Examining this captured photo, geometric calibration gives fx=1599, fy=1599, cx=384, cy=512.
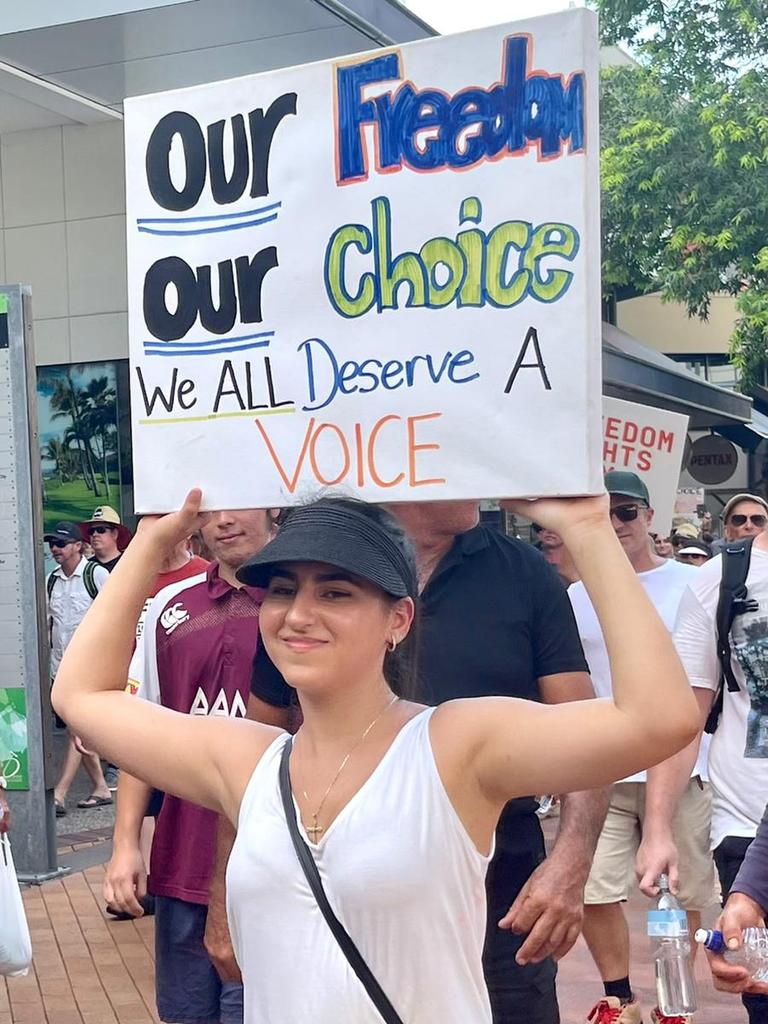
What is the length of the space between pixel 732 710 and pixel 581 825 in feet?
4.25

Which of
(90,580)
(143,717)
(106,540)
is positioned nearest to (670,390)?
(106,540)

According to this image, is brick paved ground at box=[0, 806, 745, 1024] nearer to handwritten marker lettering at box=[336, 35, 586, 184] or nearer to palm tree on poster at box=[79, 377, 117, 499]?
handwritten marker lettering at box=[336, 35, 586, 184]

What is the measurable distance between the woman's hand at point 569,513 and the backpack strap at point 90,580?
8924mm

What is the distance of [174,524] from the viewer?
293cm

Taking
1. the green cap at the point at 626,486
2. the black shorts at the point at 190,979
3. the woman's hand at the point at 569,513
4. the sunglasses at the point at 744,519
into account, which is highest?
the woman's hand at the point at 569,513

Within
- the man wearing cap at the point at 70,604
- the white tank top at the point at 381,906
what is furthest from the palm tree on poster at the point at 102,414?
the white tank top at the point at 381,906

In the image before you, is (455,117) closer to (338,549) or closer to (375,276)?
(375,276)

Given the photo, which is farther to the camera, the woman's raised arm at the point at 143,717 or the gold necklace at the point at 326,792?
the woman's raised arm at the point at 143,717

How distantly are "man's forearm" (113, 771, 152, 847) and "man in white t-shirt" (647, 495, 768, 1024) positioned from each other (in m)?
1.53

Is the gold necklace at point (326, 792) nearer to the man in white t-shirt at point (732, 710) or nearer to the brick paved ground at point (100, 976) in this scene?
the man in white t-shirt at point (732, 710)

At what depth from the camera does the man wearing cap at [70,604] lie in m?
11.4

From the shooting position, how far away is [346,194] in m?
2.85

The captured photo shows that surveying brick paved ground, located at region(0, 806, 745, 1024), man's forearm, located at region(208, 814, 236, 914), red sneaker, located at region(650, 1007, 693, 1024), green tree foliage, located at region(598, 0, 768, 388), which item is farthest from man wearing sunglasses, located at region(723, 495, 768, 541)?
green tree foliage, located at region(598, 0, 768, 388)

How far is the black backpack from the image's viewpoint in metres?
4.73
